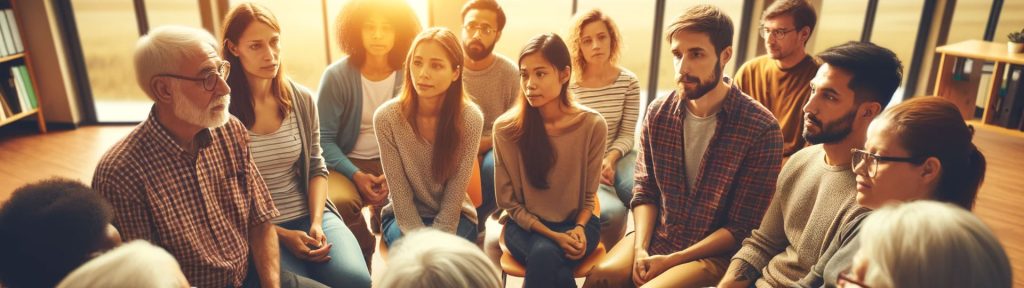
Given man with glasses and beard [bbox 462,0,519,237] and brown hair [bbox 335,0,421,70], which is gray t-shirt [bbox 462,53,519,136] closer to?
man with glasses and beard [bbox 462,0,519,237]

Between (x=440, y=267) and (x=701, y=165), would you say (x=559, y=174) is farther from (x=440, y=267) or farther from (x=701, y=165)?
(x=440, y=267)

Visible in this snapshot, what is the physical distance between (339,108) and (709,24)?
1475 millimetres

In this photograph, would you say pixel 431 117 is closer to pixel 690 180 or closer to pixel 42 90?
pixel 690 180

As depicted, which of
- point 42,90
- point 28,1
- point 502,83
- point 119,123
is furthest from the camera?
point 119,123

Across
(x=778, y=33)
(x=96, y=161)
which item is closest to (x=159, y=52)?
(x=778, y=33)

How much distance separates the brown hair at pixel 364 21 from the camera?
2377mm

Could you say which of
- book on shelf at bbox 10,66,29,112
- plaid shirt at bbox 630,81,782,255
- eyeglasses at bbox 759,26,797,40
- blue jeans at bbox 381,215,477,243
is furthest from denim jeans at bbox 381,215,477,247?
book on shelf at bbox 10,66,29,112

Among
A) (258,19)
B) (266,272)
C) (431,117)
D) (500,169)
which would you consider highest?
(258,19)

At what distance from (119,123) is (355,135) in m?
3.66

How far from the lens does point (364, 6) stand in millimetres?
2383

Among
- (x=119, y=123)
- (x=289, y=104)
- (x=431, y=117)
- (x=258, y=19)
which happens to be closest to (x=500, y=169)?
(x=431, y=117)

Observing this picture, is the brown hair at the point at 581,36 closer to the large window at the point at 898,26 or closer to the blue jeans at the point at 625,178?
the blue jeans at the point at 625,178

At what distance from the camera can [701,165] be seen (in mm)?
1793

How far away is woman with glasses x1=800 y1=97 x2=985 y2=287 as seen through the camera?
1.22m
